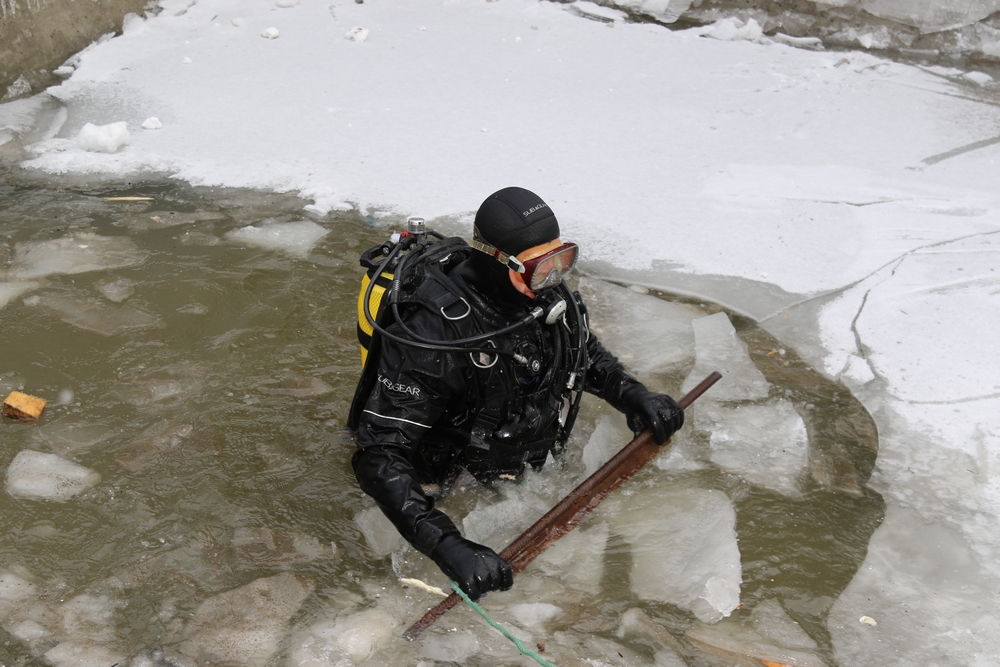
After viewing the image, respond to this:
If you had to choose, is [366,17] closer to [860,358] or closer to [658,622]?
[860,358]

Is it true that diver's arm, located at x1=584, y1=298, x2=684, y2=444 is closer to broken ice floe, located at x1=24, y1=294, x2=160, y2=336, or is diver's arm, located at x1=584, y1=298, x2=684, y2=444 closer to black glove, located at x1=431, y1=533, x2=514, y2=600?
black glove, located at x1=431, y1=533, x2=514, y2=600

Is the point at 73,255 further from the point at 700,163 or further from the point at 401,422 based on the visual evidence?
the point at 700,163

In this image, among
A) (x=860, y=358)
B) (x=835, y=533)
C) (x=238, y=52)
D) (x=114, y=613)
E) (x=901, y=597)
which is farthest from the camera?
(x=238, y=52)

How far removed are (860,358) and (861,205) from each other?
5.07ft

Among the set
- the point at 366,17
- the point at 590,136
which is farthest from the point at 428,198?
the point at 366,17

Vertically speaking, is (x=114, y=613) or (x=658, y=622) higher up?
(x=114, y=613)

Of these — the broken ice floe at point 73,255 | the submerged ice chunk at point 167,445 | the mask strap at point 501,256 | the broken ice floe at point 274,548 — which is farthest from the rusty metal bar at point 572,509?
the broken ice floe at point 73,255

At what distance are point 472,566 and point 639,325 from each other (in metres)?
2.16

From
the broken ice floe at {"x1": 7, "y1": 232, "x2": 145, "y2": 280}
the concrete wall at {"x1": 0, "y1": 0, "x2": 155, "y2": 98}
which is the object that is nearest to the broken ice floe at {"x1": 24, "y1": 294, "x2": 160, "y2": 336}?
the broken ice floe at {"x1": 7, "y1": 232, "x2": 145, "y2": 280}

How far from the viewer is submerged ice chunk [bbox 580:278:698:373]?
3.98 metres

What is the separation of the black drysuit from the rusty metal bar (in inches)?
9.2

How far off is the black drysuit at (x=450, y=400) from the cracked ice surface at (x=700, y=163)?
4.10 feet

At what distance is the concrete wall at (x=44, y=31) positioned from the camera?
20.1 feet

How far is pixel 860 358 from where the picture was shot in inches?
155
